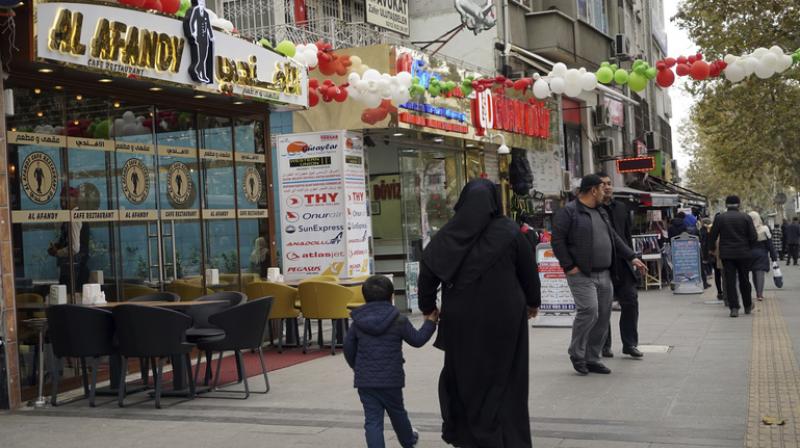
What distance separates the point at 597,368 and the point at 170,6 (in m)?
5.61

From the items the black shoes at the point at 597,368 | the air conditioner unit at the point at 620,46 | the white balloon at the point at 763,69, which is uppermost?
the air conditioner unit at the point at 620,46

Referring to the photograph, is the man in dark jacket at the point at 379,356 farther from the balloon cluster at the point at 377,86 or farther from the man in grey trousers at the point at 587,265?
the balloon cluster at the point at 377,86

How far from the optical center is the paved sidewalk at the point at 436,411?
7.08 meters

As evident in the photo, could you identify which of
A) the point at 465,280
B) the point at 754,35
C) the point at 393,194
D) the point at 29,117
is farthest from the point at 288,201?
the point at 754,35

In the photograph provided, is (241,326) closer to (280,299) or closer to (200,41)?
(200,41)

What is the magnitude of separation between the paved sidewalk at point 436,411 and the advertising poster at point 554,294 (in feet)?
8.42

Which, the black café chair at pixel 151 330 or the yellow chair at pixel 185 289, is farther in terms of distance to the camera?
the yellow chair at pixel 185 289

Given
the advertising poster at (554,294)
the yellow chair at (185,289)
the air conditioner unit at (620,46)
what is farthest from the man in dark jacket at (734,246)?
the air conditioner unit at (620,46)

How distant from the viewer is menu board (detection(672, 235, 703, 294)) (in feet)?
66.8

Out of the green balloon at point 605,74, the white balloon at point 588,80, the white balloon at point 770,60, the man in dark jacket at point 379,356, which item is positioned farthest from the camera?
the white balloon at point 588,80

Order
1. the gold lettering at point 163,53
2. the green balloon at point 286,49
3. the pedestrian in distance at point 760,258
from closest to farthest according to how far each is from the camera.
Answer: the gold lettering at point 163,53, the green balloon at point 286,49, the pedestrian in distance at point 760,258

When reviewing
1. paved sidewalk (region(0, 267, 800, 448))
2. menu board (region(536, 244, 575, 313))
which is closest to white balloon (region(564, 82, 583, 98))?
menu board (region(536, 244, 575, 313))

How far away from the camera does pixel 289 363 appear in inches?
467

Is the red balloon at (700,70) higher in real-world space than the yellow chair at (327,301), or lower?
higher
